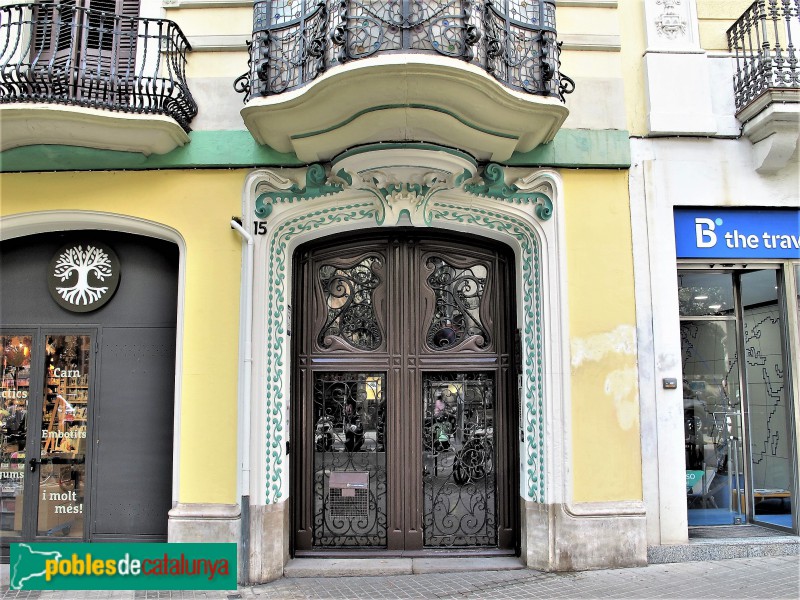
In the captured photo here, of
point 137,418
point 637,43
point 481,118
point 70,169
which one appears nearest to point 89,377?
point 137,418

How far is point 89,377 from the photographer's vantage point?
22.8ft

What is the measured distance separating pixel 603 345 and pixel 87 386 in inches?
222

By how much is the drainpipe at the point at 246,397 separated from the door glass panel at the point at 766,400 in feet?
18.4

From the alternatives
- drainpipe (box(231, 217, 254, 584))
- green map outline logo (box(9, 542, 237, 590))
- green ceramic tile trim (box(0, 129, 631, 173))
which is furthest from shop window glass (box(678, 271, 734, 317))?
green map outline logo (box(9, 542, 237, 590))

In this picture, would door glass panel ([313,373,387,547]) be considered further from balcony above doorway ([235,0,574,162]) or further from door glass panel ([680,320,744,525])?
door glass panel ([680,320,744,525])

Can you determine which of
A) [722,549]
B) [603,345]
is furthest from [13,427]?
[722,549]

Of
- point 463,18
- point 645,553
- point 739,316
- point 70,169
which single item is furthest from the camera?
point 739,316

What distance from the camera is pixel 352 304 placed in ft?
23.4

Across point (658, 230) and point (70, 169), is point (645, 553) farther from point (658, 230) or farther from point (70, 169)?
point (70, 169)

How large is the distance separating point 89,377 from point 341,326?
284 cm

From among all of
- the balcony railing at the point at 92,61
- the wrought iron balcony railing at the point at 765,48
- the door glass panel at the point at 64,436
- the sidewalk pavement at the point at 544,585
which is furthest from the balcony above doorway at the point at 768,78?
the door glass panel at the point at 64,436

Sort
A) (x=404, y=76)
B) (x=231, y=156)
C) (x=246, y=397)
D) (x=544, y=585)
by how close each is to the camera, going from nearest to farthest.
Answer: (x=404, y=76) → (x=544, y=585) → (x=246, y=397) → (x=231, y=156)

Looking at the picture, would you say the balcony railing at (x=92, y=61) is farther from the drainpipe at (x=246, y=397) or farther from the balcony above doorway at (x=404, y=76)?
the drainpipe at (x=246, y=397)

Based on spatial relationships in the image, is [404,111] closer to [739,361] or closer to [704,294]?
[704,294]
